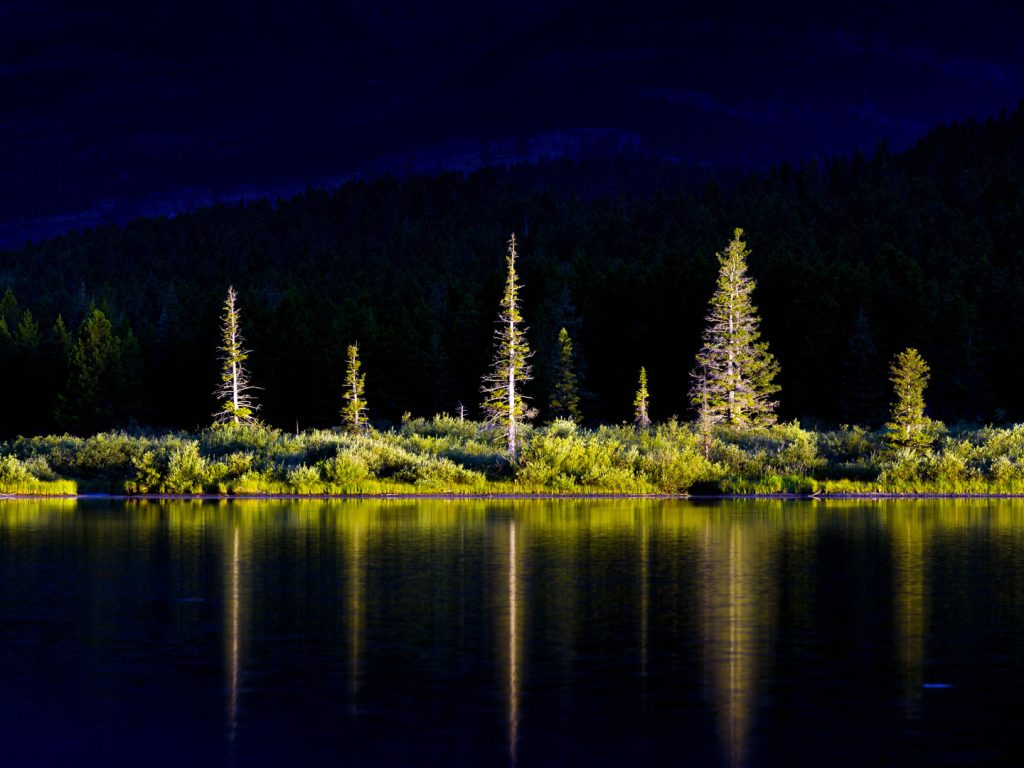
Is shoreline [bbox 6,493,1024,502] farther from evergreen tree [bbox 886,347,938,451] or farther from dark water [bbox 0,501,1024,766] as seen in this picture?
dark water [bbox 0,501,1024,766]

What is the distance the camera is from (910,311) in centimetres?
9625

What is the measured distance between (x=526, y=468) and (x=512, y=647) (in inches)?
1360

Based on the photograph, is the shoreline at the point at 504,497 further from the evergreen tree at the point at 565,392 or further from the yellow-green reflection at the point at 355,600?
the evergreen tree at the point at 565,392

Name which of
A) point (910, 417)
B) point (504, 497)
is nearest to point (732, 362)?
point (910, 417)

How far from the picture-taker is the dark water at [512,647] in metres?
14.4

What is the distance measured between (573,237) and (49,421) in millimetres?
82823

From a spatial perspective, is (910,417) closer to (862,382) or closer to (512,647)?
(862,382)

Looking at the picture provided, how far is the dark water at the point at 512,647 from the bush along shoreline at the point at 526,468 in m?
16.1

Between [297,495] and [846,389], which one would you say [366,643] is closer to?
[297,495]

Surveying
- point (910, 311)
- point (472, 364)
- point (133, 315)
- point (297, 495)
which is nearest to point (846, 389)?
point (910, 311)

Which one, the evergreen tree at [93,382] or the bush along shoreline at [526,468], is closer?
the bush along shoreline at [526,468]

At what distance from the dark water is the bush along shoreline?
1610cm

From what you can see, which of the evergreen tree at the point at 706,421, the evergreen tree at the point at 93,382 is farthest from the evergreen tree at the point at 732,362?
the evergreen tree at the point at 93,382

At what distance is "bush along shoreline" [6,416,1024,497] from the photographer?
53.0 metres
